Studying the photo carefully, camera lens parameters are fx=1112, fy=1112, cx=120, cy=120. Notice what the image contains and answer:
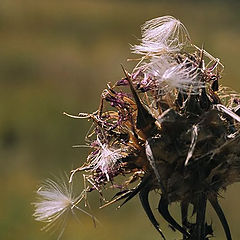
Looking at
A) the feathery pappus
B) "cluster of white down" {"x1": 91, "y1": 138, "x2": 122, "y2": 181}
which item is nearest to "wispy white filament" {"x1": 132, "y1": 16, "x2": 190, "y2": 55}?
"cluster of white down" {"x1": 91, "y1": 138, "x2": 122, "y2": 181}

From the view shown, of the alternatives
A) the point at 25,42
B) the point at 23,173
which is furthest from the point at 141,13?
the point at 23,173

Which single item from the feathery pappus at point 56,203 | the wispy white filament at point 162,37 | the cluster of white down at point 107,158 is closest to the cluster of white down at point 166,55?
the wispy white filament at point 162,37

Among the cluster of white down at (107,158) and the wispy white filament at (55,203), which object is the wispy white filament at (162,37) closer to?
the cluster of white down at (107,158)

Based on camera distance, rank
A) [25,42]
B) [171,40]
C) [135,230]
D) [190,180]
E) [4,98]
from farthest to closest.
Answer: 1. [25,42]
2. [4,98]
3. [135,230]
4. [171,40]
5. [190,180]

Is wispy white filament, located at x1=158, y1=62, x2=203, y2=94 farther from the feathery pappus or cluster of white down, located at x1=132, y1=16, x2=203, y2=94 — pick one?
the feathery pappus

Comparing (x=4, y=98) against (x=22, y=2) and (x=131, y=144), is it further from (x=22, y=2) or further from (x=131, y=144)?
(x=131, y=144)

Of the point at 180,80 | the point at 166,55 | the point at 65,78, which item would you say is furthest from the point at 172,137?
the point at 65,78
